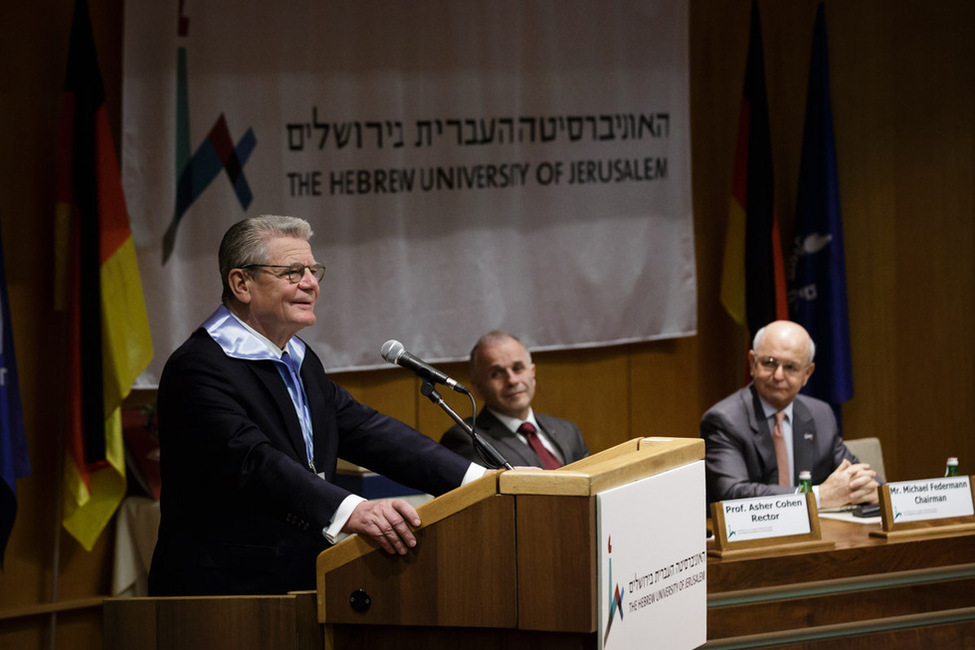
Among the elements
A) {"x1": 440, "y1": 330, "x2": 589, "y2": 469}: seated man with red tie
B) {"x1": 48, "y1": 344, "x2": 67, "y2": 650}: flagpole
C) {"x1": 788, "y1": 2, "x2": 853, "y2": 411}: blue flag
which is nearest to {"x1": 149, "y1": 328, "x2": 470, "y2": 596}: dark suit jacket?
{"x1": 440, "y1": 330, "x2": 589, "y2": 469}: seated man with red tie

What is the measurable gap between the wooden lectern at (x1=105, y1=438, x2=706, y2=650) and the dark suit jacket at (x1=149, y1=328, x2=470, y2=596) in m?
0.18

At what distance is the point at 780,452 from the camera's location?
167 inches

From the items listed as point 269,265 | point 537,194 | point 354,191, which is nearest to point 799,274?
point 537,194

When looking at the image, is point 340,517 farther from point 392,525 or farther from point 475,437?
point 475,437

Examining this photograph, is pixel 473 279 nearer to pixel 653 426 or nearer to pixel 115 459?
pixel 653 426

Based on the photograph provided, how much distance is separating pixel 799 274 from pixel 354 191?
2.31 m

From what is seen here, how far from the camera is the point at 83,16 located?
445 centimetres

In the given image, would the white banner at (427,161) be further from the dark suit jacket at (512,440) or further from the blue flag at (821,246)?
the dark suit jacket at (512,440)

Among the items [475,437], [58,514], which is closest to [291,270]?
[475,437]

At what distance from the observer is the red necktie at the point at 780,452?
4227 mm

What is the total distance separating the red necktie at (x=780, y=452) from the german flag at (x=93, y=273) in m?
2.32

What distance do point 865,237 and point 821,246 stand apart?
470 millimetres

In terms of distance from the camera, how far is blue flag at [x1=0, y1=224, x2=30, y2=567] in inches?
165

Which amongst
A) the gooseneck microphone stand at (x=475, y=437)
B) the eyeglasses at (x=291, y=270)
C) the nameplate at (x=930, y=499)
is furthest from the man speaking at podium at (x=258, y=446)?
the nameplate at (x=930, y=499)
